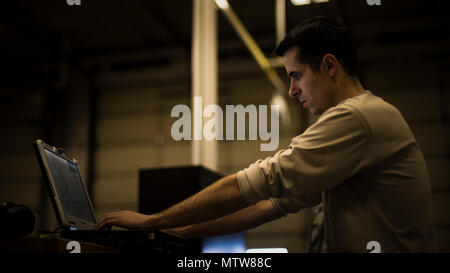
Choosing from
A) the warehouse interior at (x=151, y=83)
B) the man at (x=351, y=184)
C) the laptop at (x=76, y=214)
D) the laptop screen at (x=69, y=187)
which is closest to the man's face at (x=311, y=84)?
the man at (x=351, y=184)

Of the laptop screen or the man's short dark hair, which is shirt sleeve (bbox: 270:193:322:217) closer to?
the man's short dark hair

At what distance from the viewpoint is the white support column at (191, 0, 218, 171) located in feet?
11.4

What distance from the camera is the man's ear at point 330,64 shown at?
1.42 metres

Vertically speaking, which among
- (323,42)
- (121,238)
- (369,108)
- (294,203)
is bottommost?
(121,238)

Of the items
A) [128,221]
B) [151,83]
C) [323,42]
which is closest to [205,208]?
[128,221]

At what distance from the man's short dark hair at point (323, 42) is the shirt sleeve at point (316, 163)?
25cm

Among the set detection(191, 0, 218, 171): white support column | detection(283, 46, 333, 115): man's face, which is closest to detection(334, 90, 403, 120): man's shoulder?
detection(283, 46, 333, 115): man's face

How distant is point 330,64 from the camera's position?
4.69 feet

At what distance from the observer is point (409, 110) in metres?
6.06

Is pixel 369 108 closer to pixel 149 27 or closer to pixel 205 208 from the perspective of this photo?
pixel 205 208

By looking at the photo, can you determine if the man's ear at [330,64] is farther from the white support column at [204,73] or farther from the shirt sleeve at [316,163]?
the white support column at [204,73]

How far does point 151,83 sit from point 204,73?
3.77 meters

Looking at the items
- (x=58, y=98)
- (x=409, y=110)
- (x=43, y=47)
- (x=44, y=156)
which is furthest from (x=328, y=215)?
(x=58, y=98)

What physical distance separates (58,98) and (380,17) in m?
4.70
